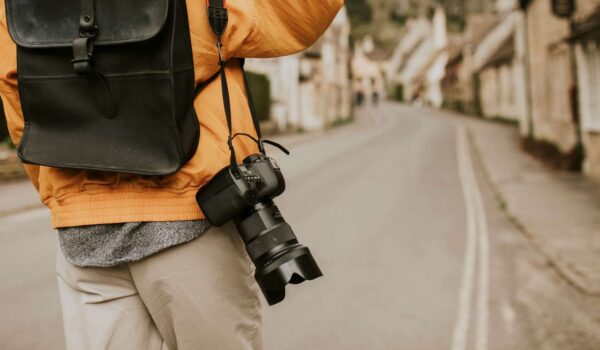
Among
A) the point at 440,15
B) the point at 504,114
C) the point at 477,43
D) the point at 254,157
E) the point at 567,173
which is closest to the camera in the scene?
the point at 254,157

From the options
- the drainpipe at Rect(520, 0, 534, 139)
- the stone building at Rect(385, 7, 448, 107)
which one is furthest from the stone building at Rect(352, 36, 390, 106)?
the drainpipe at Rect(520, 0, 534, 139)

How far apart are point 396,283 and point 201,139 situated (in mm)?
4891

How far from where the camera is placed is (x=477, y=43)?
1795 inches

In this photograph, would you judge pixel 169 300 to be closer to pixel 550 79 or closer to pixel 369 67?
pixel 550 79

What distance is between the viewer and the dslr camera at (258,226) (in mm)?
1563

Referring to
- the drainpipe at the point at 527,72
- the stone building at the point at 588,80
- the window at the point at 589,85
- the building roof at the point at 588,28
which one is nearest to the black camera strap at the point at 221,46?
the building roof at the point at 588,28

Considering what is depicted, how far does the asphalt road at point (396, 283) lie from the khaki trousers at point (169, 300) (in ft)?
9.77

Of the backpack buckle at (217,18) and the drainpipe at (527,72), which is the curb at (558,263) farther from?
the drainpipe at (527,72)

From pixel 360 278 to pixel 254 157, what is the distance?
489 centimetres

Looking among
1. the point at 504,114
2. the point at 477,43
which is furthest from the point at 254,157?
the point at 477,43

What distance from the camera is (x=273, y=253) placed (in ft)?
5.18

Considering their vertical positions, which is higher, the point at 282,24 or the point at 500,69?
the point at 282,24

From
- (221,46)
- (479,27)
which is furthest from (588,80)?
(479,27)

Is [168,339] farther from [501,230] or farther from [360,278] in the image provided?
[501,230]
